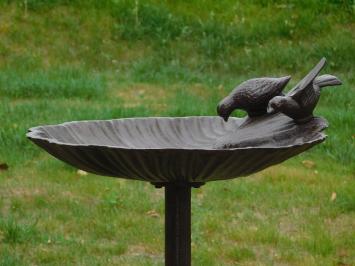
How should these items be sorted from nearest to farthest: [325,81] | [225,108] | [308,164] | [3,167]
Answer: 1. [325,81]
2. [225,108]
3. [3,167]
4. [308,164]

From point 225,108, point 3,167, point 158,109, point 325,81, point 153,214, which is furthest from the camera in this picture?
point 158,109

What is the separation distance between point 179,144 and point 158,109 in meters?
4.13

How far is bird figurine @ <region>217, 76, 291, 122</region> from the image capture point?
2959mm

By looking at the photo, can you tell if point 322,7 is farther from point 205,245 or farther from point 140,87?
point 205,245

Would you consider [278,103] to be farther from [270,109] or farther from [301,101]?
[270,109]

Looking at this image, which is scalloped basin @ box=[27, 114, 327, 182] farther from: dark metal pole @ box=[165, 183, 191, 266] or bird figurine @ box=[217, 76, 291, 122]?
dark metal pole @ box=[165, 183, 191, 266]

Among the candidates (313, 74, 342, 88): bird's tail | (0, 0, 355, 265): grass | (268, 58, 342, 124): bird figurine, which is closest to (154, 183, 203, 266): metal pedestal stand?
(268, 58, 342, 124): bird figurine

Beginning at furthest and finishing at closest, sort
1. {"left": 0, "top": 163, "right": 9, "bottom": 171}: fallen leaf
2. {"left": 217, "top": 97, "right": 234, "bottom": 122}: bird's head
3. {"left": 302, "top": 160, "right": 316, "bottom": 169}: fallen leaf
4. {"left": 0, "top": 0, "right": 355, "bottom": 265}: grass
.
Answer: {"left": 302, "top": 160, "right": 316, "bottom": 169}: fallen leaf < {"left": 0, "top": 163, "right": 9, "bottom": 171}: fallen leaf < {"left": 0, "top": 0, "right": 355, "bottom": 265}: grass < {"left": 217, "top": 97, "right": 234, "bottom": 122}: bird's head

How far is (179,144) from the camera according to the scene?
3.19 metres

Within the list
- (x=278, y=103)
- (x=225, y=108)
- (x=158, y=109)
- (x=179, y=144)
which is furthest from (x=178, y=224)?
(x=158, y=109)

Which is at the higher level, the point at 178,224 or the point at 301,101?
the point at 301,101

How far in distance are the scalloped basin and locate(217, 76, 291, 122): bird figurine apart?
0.06 meters

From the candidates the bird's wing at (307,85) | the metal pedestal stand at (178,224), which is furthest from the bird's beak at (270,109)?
the metal pedestal stand at (178,224)

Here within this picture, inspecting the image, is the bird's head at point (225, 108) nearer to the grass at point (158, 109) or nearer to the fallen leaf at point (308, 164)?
the grass at point (158, 109)
